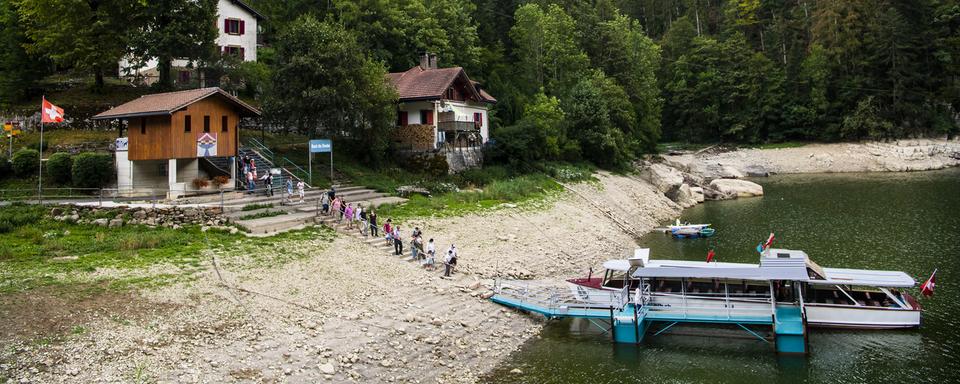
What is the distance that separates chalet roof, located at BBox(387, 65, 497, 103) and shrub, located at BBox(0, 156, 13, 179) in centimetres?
2581

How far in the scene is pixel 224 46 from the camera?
5997 cm

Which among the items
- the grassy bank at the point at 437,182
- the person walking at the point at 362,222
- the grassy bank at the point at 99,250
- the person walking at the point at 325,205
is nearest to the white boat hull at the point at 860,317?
the person walking at the point at 362,222

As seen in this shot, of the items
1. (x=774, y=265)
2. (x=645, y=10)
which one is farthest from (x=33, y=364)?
(x=645, y=10)

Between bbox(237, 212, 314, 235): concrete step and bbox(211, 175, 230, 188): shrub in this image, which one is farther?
bbox(211, 175, 230, 188): shrub

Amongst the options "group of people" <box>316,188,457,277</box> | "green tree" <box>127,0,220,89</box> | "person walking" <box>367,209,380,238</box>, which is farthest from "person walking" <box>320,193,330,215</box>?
"green tree" <box>127,0,220,89</box>

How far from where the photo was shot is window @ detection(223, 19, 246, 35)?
60219 millimetres

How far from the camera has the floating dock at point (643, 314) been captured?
23.6 metres

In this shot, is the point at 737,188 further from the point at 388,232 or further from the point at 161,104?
the point at 161,104

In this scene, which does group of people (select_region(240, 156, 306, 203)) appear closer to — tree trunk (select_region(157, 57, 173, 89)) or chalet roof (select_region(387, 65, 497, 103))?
tree trunk (select_region(157, 57, 173, 89))

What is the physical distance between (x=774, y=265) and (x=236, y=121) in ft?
99.4

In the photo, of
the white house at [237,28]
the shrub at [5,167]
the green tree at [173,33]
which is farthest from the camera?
the white house at [237,28]

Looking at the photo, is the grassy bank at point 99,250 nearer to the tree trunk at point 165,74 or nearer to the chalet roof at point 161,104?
the chalet roof at point 161,104

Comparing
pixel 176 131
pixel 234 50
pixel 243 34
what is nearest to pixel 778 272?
pixel 176 131

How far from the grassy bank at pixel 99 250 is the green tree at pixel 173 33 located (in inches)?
674
